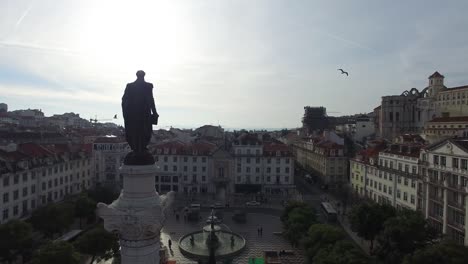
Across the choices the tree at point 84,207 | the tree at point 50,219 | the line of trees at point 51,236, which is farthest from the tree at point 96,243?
the tree at point 84,207

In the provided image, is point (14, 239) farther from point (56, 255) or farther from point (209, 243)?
point (209, 243)

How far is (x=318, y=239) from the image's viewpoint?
3225 centimetres

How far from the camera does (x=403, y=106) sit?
111188 millimetres

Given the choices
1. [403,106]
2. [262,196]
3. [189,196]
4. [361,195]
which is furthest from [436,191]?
[403,106]

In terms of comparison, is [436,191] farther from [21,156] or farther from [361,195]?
[21,156]

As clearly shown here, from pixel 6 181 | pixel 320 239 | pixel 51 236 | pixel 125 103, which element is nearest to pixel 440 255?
pixel 320 239

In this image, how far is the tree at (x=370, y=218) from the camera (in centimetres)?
3972

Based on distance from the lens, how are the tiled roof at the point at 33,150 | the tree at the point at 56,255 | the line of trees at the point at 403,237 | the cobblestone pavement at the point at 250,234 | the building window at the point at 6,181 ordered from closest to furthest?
the line of trees at the point at 403,237, the tree at the point at 56,255, the cobblestone pavement at the point at 250,234, the building window at the point at 6,181, the tiled roof at the point at 33,150

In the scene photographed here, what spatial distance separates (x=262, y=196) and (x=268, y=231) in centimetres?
2210

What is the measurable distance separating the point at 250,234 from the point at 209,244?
412 inches

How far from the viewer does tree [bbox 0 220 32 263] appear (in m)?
31.5

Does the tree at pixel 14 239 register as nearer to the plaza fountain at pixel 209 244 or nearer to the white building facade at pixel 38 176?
the white building facade at pixel 38 176

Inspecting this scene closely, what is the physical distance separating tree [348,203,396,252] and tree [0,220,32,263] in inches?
1303

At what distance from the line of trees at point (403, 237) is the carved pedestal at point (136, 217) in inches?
915
